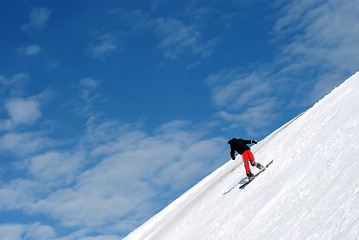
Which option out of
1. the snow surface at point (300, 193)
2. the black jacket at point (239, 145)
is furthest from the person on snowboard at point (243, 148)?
the snow surface at point (300, 193)

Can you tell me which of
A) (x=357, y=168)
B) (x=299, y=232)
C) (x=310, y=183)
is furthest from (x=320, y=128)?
(x=299, y=232)

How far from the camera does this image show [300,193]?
9.07 m

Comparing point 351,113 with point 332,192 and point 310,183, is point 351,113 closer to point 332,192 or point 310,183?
point 310,183

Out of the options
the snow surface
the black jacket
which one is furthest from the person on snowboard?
the snow surface

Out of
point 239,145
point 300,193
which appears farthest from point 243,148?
point 300,193

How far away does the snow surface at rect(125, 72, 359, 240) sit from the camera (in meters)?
7.20

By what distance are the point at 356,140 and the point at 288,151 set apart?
A: 359 centimetres

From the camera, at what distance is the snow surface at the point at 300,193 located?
7.20 meters

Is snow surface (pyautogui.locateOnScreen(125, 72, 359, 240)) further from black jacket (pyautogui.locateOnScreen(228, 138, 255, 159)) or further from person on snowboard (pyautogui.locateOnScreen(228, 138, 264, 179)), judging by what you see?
black jacket (pyautogui.locateOnScreen(228, 138, 255, 159))

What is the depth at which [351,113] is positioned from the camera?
11898 mm

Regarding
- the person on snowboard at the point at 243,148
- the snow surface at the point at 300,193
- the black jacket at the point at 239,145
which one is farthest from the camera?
the black jacket at the point at 239,145

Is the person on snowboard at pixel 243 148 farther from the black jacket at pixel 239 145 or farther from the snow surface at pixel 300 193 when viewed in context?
the snow surface at pixel 300 193

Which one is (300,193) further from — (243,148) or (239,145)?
(239,145)

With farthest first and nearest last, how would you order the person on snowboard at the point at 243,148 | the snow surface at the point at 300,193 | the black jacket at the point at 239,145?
the black jacket at the point at 239,145 → the person on snowboard at the point at 243,148 → the snow surface at the point at 300,193
